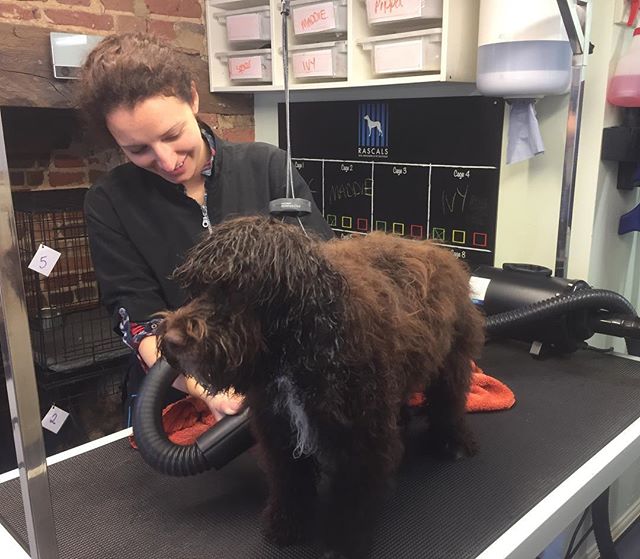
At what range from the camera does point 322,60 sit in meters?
2.19

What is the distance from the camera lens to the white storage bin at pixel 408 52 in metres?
1.89

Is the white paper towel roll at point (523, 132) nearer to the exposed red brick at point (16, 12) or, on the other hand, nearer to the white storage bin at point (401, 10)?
the white storage bin at point (401, 10)

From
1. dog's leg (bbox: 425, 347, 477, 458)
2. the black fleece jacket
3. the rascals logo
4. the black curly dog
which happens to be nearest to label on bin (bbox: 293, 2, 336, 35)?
the rascals logo

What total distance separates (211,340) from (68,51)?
1.78m

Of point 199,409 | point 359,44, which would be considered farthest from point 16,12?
point 199,409

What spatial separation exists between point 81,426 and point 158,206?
1.29 metres

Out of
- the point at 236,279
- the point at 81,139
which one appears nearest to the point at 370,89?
the point at 81,139

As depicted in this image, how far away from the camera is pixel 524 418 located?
139 cm

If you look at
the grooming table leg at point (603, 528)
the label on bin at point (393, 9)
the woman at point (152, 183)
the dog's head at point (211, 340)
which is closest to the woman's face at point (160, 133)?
the woman at point (152, 183)

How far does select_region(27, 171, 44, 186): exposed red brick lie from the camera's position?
2320 millimetres

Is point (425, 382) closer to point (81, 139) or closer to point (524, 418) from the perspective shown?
point (524, 418)

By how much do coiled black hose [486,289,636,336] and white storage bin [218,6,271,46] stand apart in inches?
58.8

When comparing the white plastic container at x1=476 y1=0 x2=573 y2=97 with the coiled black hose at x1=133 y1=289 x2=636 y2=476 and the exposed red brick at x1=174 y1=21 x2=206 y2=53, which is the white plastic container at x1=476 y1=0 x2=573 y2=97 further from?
the exposed red brick at x1=174 y1=21 x2=206 y2=53

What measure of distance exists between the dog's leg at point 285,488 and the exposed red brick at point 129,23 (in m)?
1.87
